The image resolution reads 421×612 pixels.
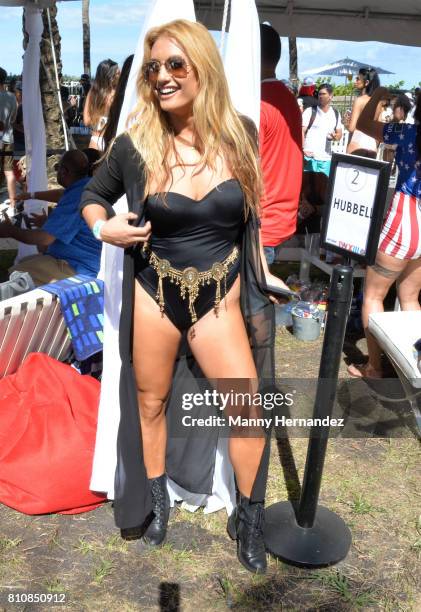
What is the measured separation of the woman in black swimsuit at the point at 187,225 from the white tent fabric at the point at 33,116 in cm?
346

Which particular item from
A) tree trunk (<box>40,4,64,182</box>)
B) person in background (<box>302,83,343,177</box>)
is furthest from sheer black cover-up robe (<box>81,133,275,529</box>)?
tree trunk (<box>40,4,64,182</box>)

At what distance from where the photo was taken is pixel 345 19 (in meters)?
5.87

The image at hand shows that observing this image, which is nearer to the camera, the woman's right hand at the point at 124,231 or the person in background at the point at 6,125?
Answer: the woman's right hand at the point at 124,231

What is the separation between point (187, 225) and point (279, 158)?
1811 millimetres

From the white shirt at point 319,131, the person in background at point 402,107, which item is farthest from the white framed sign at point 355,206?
the white shirt at point 319,131

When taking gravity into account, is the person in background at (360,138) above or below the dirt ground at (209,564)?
above

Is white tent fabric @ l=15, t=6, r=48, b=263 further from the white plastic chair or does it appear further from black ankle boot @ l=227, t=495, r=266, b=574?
black ankle boot @ l=227, t=495, r=266, b=574

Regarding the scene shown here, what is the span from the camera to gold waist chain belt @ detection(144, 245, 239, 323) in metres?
2.07

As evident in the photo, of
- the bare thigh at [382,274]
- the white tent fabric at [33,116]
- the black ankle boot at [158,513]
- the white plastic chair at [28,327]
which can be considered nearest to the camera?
the black ankle boot at [158,513]

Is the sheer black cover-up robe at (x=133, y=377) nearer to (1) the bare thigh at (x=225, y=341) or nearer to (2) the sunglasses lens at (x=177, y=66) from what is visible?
(1) the bare thigh at (x=225, y=341)

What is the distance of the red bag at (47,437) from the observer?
263 cm

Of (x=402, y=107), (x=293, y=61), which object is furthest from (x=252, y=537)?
(x=293, y=61)

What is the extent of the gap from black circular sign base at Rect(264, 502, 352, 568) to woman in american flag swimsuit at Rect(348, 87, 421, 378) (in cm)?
139

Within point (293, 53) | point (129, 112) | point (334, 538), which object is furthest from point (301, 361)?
point (293, 53)
